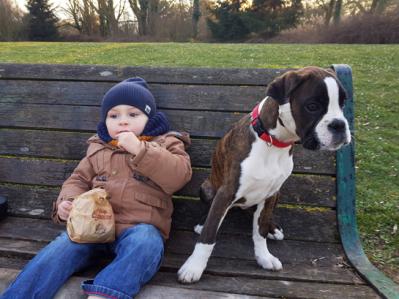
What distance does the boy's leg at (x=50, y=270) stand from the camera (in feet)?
6.75

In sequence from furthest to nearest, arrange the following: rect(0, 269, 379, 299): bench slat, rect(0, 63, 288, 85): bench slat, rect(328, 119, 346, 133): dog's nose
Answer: rect(0, 63, 288, 85): bench slat < rect(0, 269, 379, 299): bench slat < rect(328, 119, 346, 133): dog's nose

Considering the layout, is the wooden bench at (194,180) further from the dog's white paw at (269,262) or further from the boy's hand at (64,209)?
the boy's hand at (64,209)

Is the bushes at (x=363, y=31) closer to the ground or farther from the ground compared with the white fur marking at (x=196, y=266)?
farther from the ground

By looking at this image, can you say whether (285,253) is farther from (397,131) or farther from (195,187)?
(397,131)

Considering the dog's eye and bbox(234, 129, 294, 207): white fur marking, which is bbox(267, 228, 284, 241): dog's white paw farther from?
the dog's eye

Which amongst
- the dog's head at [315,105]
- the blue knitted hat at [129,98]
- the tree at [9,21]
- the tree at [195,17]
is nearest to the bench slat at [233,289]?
the dog's head at [315,105]

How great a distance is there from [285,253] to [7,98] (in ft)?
7.74

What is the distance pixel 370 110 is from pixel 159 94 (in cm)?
407

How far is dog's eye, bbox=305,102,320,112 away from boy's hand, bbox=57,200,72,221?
1.48 metres

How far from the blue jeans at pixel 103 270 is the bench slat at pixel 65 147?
32.0 inches

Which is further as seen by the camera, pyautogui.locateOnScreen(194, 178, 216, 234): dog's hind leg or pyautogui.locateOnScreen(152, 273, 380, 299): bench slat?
pyautogui.locateOnScreen(194, 178, 216, 234): dog's hind leg

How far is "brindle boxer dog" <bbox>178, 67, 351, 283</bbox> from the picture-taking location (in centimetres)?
203

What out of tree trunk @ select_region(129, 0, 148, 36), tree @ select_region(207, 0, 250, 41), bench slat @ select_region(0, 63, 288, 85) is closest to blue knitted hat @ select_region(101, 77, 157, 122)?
bench slat @ select_region(0, 63, 288, 85)

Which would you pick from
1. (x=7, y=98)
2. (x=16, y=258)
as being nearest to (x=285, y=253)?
(x=16, y=258)
